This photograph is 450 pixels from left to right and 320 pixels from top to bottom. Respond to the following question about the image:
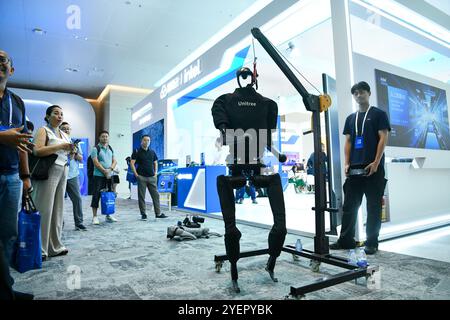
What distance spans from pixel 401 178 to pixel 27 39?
9.97m

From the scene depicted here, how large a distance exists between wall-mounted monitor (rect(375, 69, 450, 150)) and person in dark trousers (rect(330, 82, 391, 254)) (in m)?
0.84

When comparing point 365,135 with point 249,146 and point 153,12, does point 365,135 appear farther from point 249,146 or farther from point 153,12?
point 153,12

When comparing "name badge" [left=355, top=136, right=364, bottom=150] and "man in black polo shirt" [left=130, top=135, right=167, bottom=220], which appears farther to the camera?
"man in black polo shirt" [left=130, top=135, right=167, bottom=220]

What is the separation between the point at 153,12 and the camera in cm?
698

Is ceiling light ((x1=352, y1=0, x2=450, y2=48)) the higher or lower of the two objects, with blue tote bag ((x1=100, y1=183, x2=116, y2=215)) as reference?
higher

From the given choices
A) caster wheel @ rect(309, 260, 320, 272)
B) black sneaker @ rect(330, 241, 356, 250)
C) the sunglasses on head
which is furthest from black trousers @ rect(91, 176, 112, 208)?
caster wheel @ rect(309, 260, 320, 272)

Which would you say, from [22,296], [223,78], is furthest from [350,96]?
[223,78]

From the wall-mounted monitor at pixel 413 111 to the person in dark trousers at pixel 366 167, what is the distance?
33.1 inches

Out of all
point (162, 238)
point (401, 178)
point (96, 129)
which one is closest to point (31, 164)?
point (162, 238)

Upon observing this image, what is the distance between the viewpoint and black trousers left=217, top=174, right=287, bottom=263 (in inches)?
73.5

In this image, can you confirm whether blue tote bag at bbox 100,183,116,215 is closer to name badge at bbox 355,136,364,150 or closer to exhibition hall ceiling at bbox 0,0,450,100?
exhibition hall ceiling at bbox 0,0,450,100

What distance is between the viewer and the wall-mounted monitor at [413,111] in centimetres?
366

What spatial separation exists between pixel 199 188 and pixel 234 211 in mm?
4400

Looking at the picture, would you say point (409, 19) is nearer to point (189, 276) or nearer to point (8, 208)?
point (189, 276)
